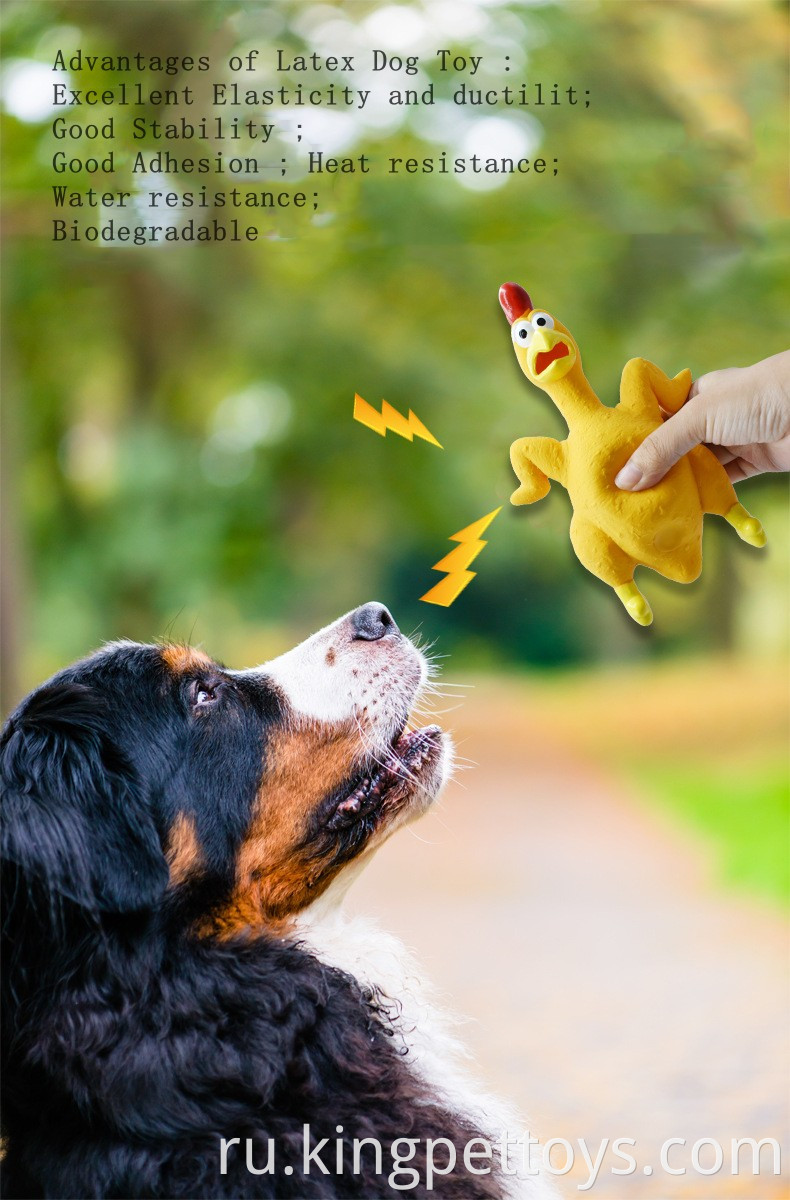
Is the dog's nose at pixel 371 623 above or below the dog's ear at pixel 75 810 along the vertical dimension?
above

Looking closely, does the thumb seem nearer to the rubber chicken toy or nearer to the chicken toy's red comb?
the rubber chicken toy

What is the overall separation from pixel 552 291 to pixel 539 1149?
728cm

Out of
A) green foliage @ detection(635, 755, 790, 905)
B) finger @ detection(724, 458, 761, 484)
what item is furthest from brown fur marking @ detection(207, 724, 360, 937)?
green foliage @ detection(635, 755, 790, 905)

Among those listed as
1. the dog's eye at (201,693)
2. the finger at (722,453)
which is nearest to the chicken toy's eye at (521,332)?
the finger at (722,453)

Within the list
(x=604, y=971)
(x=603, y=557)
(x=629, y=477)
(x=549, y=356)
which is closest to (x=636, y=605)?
(x=603, y=557)

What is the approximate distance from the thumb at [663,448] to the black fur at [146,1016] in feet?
2.92

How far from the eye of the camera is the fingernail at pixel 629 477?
1.99 meters

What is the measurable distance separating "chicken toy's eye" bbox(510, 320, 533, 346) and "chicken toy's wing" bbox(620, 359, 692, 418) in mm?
205

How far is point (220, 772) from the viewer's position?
6.66ft

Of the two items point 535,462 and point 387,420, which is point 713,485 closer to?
point 535,462

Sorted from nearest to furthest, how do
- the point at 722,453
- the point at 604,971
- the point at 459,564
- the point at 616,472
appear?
the point at 616,472 → the point at 722,453 → the point at 459,564 → the point at 604,971

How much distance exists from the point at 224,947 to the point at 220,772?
0.30m

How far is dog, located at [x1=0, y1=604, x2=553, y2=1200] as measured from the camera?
177cm

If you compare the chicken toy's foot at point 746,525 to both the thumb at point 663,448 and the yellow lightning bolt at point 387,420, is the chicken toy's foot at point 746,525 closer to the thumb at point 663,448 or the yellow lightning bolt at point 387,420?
the thumb at point 663,448
